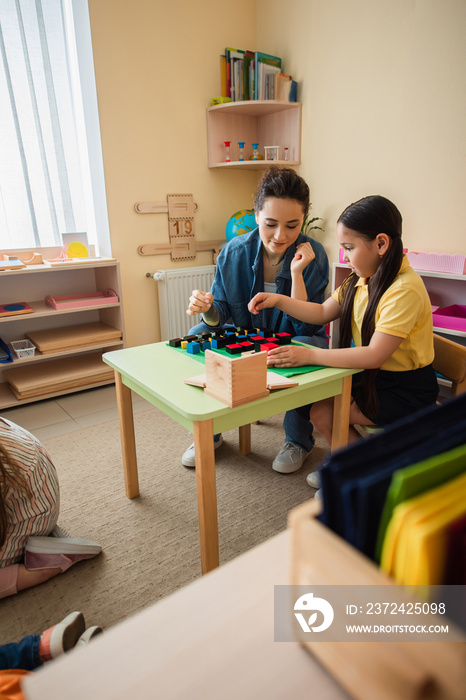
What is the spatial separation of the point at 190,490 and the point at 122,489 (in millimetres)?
288

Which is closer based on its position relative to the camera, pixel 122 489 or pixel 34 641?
pixel 34 641

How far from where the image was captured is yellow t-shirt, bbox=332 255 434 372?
4.32 feet

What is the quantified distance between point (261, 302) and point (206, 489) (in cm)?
70

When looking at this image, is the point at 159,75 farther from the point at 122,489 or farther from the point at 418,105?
the point at 122,489

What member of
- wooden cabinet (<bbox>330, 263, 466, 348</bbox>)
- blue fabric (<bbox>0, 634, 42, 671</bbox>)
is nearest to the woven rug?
blue fabric (<bbox>0, 634, 42, 671</bbox>)

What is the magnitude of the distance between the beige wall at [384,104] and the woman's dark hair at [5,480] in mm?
2322

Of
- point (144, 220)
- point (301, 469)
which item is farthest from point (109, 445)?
point (144, 220)

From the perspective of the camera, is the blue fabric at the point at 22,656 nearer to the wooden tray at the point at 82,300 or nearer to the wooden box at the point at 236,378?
the wooden box at the point at 236,378

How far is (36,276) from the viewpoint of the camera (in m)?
2.86

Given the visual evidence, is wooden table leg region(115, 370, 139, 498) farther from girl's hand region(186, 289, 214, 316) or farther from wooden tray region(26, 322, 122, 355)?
wooden tray region(26, 322, 122, 355)

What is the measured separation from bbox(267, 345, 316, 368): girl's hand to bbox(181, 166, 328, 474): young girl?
382 millimetres

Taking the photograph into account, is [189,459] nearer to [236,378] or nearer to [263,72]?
[236,378]

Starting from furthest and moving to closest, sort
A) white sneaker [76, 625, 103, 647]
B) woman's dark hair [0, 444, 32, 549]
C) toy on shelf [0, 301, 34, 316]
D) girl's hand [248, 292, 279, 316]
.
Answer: toy on shelf [0, 301, 34, 316]
girl's hand [248, 292, 279, 316]
woman's dark hair [0, 444, 32, 549]
white sneaker [76, 625, 103, 647]

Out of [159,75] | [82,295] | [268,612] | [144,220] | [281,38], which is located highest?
[281,38]
